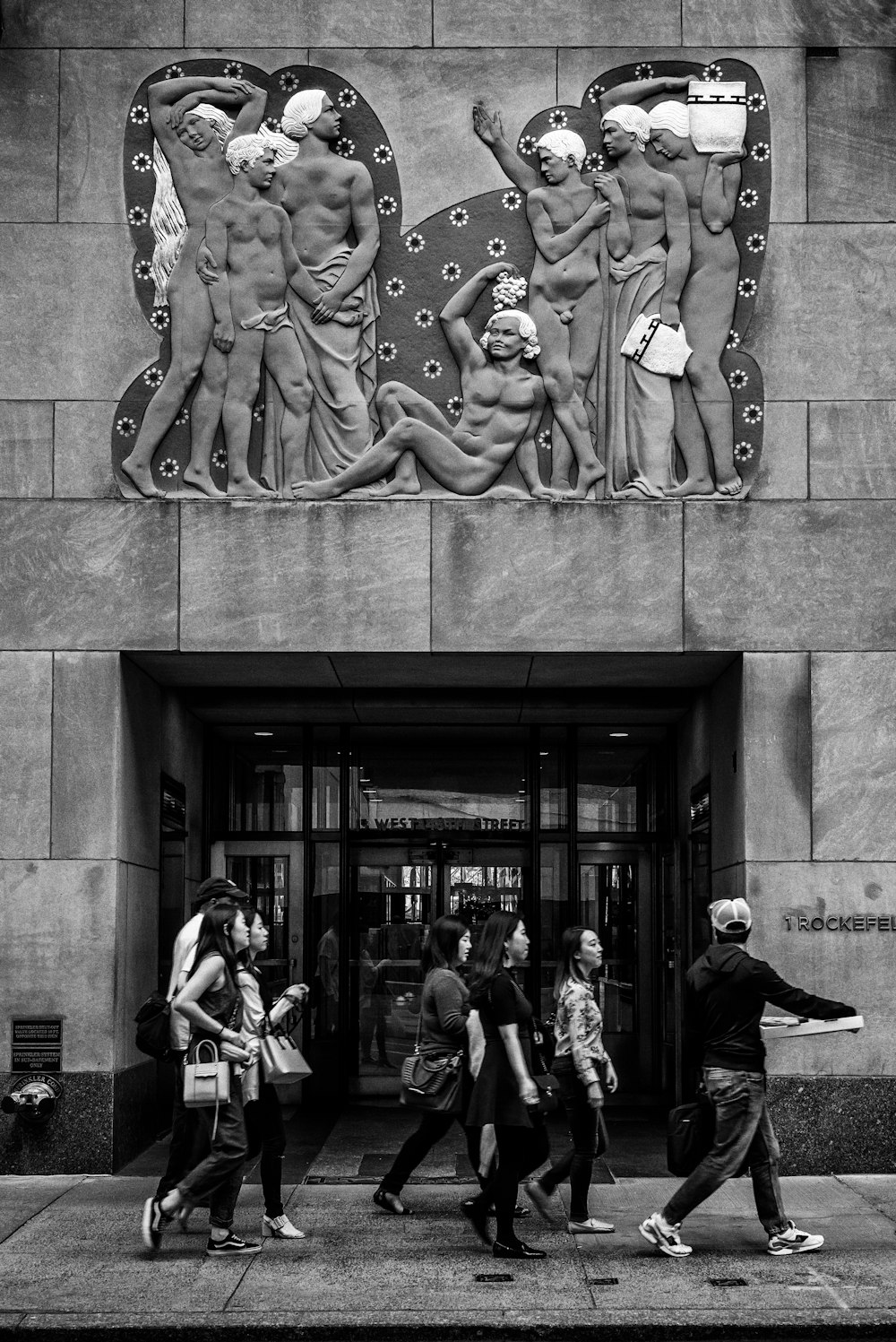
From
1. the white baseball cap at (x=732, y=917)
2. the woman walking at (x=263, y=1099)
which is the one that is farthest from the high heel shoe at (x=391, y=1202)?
the white baseball cap at (x=732, y=917)

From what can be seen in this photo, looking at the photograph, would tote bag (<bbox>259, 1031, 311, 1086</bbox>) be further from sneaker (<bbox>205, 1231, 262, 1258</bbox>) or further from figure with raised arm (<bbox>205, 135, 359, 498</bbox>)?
figure with raised arm (<bbox>205, 135, 359, 498</bbox>)

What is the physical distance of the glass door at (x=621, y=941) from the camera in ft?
49.1

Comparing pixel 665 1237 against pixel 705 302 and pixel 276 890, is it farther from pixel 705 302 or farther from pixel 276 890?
pixel 276 890

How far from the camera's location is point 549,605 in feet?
38.2

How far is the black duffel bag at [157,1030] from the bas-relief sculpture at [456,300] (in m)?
3.89

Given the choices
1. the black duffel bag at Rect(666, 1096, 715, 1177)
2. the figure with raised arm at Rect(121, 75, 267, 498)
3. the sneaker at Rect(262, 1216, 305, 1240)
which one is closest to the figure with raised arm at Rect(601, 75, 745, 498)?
the figure with raised arm at Rect(121, 75, 267, 498)

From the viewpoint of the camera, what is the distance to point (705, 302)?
11.8 metres

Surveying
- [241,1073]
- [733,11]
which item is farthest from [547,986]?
[733,11]

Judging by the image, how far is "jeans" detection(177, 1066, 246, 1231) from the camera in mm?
8445

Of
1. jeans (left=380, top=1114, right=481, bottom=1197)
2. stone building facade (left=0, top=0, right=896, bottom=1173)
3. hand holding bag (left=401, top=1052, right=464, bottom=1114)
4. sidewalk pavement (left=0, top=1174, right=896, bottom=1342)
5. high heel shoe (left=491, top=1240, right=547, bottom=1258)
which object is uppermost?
stone building facade (left=0, top=0, right=896, bottom=1173)

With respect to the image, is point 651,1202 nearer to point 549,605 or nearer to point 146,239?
point 549,605

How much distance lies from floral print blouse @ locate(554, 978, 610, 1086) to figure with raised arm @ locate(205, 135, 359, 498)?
4.68 meters

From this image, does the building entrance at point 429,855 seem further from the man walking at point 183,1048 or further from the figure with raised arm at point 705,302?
the man walking at point 183,1048

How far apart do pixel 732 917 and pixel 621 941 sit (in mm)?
6383
